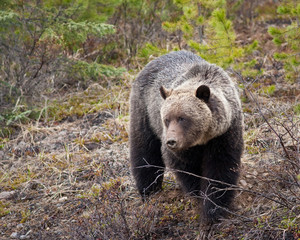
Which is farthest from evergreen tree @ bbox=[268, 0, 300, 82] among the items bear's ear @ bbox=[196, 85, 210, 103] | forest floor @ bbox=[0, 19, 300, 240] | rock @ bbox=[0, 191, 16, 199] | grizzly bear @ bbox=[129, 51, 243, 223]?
rock @ bbox=[0, 191, 16, 199]

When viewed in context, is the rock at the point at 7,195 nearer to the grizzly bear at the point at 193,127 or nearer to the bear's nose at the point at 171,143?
the grizzly bear at the point at 193,127

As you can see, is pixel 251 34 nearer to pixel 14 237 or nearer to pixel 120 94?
pixel 120 94

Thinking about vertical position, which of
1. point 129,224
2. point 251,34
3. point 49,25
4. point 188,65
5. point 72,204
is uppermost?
point 188,65

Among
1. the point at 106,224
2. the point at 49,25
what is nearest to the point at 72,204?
the point at 106,224

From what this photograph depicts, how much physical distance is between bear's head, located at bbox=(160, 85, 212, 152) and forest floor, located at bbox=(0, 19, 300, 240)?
555 mm

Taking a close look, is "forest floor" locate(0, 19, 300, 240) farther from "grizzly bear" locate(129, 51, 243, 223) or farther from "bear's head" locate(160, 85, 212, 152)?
"bear's head" locate(160, 85, 212, 152)

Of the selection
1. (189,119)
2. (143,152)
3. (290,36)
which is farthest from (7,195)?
(290,36)

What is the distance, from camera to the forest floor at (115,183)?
461cm

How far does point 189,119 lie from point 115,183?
1830mm

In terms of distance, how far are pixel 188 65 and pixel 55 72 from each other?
193 inches

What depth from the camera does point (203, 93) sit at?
441 centimetres

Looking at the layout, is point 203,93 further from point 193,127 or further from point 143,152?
point 143,152

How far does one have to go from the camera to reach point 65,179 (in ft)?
22.7

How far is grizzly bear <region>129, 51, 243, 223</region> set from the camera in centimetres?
441
